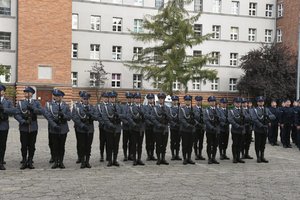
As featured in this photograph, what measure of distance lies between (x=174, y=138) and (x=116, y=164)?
88.3 inches

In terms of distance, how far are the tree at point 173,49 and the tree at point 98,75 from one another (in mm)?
4949

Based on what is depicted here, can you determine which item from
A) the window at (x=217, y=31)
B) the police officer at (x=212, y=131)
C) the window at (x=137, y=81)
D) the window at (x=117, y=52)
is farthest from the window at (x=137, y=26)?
the police officer at (x=212, y=131)

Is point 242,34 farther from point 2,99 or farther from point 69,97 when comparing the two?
point 2,99

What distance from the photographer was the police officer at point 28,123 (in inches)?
468

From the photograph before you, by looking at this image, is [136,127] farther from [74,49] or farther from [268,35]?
[268,35]

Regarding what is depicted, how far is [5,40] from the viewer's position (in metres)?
41.8

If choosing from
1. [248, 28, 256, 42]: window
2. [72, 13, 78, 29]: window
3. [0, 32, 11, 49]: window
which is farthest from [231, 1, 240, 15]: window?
[0, 32, 11, 49]: window

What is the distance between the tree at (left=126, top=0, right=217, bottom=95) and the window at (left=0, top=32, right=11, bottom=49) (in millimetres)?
11866

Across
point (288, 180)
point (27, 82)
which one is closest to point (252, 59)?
point (27, 82)

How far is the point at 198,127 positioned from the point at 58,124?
172 inches

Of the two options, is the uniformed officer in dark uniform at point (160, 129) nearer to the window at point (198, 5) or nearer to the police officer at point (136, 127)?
the police officer at point (136, 127)

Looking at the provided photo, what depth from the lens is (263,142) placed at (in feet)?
46.2

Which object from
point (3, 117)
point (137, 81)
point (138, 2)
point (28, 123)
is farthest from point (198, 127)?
point (138, 2)

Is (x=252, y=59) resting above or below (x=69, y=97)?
above
